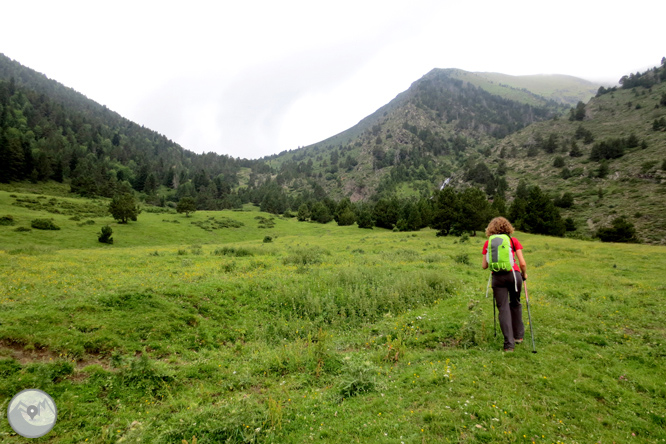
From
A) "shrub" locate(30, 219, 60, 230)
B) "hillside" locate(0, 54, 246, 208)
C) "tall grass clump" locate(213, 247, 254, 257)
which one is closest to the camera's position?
"tall grass clump" locate(213, 247, 254, 257)

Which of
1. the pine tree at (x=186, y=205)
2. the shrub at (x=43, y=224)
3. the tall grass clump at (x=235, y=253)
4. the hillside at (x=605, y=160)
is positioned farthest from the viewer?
the pine tree at (x=186, y=205)

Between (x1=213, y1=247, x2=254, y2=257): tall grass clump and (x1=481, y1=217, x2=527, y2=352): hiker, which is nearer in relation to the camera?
(x1=481, y1=217, x2=527, y2=352): hiker

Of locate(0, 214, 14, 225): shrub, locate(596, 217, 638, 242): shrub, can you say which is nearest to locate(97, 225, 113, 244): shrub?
locate(0, 214, 14, 225): shrub

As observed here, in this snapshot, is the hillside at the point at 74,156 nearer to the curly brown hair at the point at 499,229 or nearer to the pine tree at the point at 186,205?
the pine tree at the point at 186,205

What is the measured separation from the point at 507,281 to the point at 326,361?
19.3 feet

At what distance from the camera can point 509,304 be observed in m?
8.04

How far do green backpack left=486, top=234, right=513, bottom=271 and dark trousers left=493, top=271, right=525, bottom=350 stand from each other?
0.24m


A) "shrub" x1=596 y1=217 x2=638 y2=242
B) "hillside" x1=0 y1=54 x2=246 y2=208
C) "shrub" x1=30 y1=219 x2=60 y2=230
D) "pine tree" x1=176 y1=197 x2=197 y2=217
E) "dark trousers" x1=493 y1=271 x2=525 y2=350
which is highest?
"hillside" x1=0 y1=54 x2=246 y2=208

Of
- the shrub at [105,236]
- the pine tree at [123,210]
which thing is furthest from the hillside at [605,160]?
the pine tree at [123,210]

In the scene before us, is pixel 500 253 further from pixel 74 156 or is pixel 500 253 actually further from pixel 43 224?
pixel 74 156

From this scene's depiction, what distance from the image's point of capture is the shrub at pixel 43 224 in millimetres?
42125

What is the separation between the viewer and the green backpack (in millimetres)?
7727

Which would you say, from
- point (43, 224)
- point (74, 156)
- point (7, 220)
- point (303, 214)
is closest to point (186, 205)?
point (43, 224)

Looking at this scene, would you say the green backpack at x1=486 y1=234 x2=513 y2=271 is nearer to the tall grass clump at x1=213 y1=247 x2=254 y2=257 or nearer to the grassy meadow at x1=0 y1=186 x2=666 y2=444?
the grassy meadow at x1=0 y1=186 x2=666 y2=444
